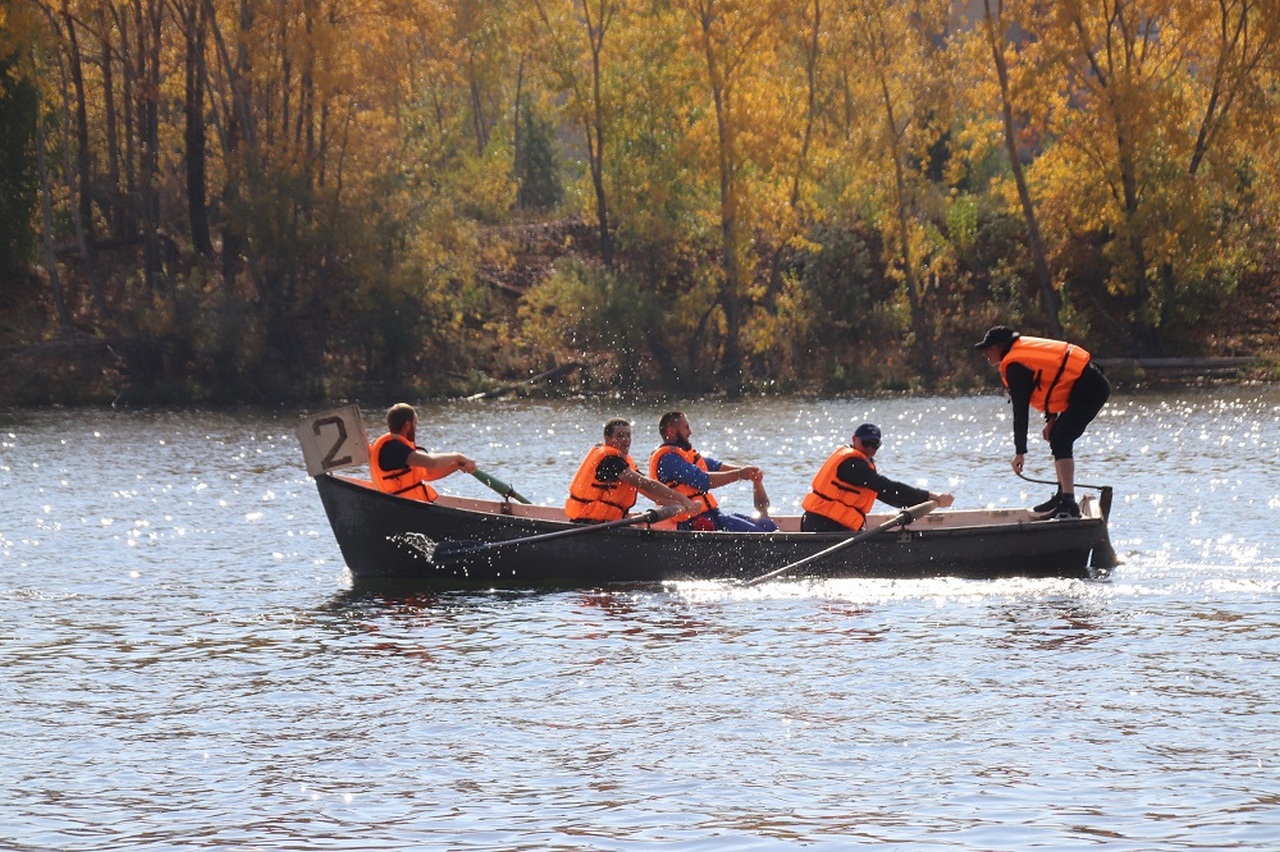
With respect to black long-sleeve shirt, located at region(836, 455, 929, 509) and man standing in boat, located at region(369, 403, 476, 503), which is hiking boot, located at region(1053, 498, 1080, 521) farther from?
man standing in boat, located at region(369, 403, 476, 503)

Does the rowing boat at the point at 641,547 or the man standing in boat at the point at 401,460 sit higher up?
the man standing in boat at the point at 401,460

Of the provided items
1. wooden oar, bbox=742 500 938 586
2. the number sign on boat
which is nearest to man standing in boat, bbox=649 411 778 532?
wooden oar, bbox=742 500 938 586

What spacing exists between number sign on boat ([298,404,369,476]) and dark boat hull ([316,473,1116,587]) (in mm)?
191

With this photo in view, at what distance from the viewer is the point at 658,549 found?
1791cm

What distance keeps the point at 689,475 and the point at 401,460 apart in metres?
→ 2.66

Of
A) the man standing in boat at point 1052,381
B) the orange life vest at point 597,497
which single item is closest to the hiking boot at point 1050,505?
the man standing in boat at point 1052,381

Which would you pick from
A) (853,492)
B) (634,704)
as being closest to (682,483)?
(853,492)

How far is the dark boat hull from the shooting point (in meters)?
17.7

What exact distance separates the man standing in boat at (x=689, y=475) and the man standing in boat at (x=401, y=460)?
175cm

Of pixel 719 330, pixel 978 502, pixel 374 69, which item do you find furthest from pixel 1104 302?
pixel 978 502

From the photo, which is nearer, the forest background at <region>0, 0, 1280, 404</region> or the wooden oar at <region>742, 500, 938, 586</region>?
the wooden oar at <region>742, 500, 938, 586</region>

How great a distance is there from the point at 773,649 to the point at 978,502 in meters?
10.7

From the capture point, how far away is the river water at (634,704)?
1054cm

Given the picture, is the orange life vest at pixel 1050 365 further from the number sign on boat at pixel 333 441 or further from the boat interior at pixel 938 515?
the number sign on boat at pixel 333 441
